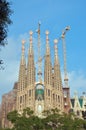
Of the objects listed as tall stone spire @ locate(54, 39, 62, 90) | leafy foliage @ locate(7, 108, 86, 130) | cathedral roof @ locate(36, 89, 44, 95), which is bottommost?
leafy foliage @ locate(7, 108, 86, 130)

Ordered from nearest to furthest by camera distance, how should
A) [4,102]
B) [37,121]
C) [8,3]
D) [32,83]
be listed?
[8,3], [37,121], [32,83], [4,102]

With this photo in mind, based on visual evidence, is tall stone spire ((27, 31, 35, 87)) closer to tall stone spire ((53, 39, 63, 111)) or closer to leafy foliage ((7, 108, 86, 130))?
tall stone spire ((53, 39, 63, 111))

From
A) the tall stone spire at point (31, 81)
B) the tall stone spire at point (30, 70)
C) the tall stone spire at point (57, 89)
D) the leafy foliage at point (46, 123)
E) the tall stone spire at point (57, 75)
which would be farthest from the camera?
the tall stone spire at point (57, 75)

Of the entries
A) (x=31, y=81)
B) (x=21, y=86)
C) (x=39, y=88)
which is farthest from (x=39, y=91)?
(x=21, y=86)

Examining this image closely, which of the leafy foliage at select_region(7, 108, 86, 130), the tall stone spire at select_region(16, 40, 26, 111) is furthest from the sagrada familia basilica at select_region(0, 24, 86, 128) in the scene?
the leafy foliage at select_region(7, 108, 86, 130)

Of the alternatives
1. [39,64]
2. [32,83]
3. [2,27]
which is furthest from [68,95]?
[2,27]

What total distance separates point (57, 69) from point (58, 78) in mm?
3957

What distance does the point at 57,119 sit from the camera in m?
52.1

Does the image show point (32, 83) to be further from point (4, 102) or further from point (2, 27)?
point (2, 27)

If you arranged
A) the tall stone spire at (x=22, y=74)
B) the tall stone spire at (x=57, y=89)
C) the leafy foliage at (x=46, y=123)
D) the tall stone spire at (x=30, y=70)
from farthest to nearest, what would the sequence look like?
1. the tall stone spire at (x=22, y=74)
2. the tall stone spire at (x=30, y=70)
3. the tall stone spire at (x=57, y=89)
4. the leafy foliage at (x=46, y=123)

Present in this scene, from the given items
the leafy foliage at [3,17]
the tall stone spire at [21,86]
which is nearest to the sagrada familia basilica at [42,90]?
the tall stone spire at [21,86]

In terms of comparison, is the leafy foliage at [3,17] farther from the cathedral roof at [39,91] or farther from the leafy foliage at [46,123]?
the cathedral roof at [39,91]

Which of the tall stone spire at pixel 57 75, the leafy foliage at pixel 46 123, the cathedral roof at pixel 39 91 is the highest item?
the tall stone spire at pixel 57 75

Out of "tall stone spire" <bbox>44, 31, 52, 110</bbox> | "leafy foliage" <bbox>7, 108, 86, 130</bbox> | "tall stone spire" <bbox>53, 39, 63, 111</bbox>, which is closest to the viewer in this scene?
"leafy foliage" <bbox>7, 108, 86, 130</bbox>
